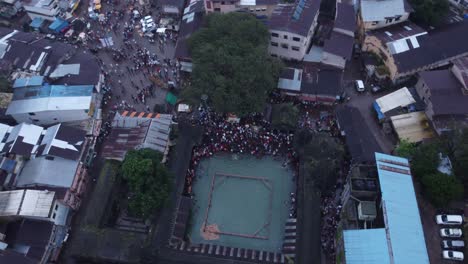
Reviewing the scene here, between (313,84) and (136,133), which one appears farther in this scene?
(313,84)

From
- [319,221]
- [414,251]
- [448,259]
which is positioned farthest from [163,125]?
[448,259]

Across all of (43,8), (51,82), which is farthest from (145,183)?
(43,8)

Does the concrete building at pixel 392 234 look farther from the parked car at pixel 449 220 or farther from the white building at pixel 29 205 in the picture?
the white building at pixel 29 205

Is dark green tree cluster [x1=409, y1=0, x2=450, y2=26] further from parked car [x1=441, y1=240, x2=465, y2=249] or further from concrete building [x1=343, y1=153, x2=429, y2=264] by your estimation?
parked car [x1=441, y1=240, x2=465, y2=249]

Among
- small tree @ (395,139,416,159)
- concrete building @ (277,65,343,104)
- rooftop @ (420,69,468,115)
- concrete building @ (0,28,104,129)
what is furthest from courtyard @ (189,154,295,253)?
rooftop @ (420,69,468,115)

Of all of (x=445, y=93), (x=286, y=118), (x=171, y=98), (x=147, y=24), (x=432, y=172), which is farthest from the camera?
(x=147, y=24)

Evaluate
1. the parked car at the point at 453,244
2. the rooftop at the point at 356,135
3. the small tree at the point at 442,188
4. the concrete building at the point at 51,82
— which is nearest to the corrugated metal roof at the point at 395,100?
the rooftop at the point at 356,135

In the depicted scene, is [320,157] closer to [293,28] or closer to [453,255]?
[453,255]
